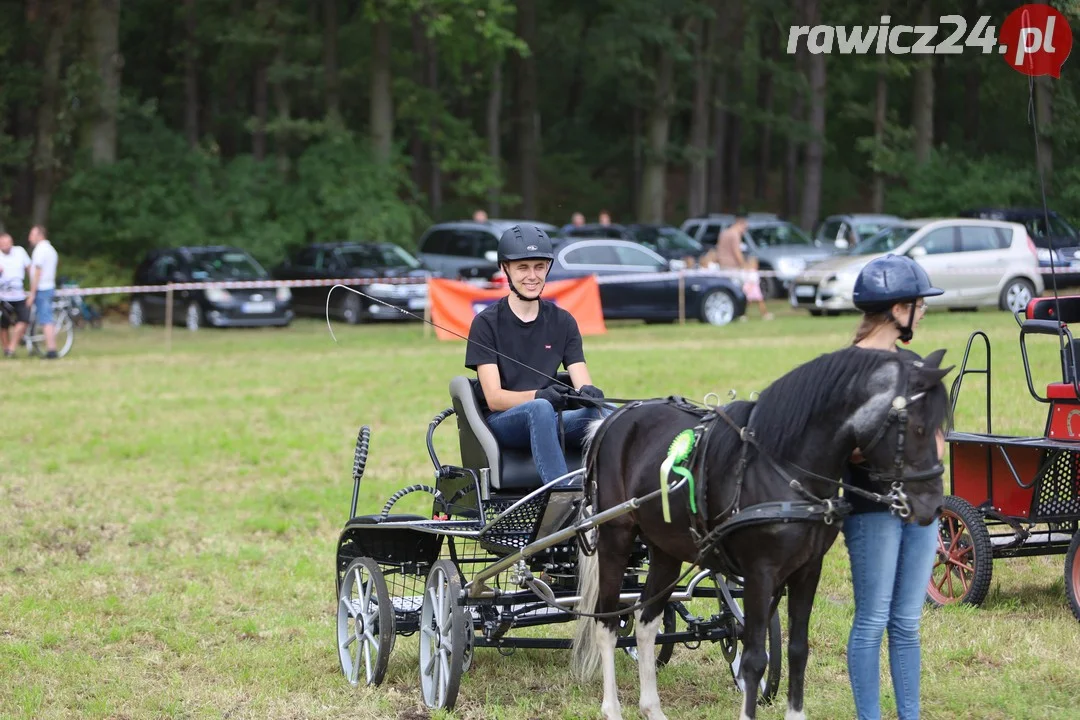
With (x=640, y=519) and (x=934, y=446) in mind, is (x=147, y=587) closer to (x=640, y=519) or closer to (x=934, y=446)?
(x=640, y=519)

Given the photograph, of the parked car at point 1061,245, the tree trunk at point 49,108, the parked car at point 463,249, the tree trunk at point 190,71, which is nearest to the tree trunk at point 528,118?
the tree trunk at point 190,71

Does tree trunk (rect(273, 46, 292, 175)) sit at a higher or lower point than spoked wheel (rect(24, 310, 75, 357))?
higher

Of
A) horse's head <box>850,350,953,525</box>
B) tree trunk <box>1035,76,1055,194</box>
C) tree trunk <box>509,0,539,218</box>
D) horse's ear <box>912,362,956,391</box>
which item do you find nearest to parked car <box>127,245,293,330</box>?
tree trunk <box>509,0,539,218</box>

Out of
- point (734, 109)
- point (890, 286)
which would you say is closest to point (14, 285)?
point (890, 286)

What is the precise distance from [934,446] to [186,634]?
A: 424cm

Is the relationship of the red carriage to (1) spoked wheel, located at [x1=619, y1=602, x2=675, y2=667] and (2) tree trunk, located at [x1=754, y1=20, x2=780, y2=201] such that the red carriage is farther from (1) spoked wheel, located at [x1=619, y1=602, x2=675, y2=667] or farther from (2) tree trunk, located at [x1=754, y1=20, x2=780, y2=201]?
(2) tree trunk, located at [x1=754, y1=20, x2=780, y2=201]

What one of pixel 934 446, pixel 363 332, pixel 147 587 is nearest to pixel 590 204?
pixel 363 332

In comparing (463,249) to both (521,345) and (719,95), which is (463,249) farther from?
(521,345)

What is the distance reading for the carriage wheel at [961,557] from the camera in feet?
23.9

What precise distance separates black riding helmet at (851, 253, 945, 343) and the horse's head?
1.34 ft

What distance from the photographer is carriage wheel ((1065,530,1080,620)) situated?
6996 millimetres

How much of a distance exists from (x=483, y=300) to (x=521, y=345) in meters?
14.4

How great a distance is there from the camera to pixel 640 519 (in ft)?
18.2

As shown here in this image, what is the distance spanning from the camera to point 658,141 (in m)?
41.0
